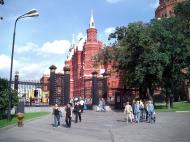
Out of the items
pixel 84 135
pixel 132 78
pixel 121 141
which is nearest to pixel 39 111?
pixel 132 78

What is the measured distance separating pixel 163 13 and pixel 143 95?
1746 inches

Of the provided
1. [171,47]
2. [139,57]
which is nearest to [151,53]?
[139,57]

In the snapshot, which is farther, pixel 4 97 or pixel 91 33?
pixel 91 33

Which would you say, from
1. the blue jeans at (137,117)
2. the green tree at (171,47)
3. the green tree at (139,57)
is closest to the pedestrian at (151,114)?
the blue jeans at (137,117)

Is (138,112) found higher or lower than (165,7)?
lower

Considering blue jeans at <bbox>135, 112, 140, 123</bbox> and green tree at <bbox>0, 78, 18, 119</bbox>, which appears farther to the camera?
green tree at <bbox>0, 78, 18, 119</bbox>

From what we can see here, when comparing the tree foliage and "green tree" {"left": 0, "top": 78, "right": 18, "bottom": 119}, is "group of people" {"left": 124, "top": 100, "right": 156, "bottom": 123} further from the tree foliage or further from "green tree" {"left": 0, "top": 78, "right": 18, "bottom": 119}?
the tree foliage

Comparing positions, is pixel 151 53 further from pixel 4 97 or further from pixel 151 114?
pixel 4 97

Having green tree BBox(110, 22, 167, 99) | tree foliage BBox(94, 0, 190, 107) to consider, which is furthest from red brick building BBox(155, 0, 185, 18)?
green tree BBox(110, 22, 167, 99)

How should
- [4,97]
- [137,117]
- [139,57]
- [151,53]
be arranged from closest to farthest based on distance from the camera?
1. [137,117]
2. [4,97]
3. [151,53]
4. [139,57]

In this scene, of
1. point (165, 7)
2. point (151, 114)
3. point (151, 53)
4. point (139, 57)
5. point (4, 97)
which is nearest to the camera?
point (151, 114)

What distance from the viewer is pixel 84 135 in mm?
19016

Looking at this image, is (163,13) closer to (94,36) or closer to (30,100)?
(94,36)

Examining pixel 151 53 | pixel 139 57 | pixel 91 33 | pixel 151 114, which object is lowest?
pixel 151 114
